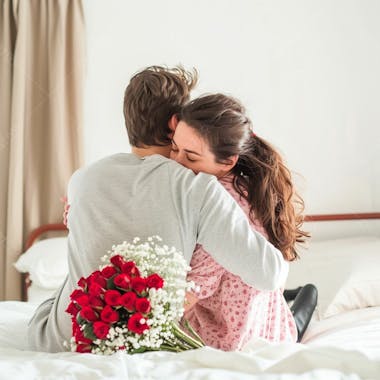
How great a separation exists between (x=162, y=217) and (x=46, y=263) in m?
1.71

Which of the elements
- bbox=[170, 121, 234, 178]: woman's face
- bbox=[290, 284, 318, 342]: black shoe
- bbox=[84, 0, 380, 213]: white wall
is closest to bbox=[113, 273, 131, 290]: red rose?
bbox=[170, 121, 234, 178]: woman's face

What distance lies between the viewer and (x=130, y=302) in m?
1.18

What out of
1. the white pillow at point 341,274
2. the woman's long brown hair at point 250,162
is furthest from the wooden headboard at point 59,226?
the woman's long brown hair at point 250,162

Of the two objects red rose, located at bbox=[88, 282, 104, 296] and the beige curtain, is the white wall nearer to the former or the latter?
the beige curtain

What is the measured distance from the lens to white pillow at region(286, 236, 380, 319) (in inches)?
98.6

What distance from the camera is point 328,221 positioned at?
339 centimetres

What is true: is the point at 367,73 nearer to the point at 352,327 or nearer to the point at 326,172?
the point at 326,172

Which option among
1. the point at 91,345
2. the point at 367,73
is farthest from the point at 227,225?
the point at 367,73

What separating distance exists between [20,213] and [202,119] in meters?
2.06

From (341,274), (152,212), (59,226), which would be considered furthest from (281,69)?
(152,212)

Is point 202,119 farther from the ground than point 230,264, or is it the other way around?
point 202,119

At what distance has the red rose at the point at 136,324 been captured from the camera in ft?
3.89

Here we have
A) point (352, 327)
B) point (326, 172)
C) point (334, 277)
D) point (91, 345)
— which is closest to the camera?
point (91, 345)

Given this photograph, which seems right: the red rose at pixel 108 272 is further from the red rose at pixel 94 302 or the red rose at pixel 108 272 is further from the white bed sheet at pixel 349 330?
the white bed sheet at pixel 349 330
